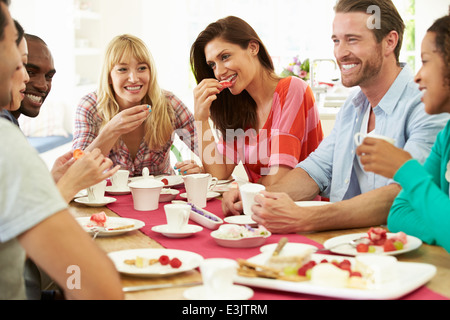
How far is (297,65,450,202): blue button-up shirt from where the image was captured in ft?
5.99

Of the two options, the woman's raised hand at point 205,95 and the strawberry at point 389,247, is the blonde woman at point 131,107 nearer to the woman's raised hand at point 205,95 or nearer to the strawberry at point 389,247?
the woman's raised hand at point 205,95

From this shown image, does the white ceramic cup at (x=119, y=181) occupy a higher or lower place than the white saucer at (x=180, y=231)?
lower

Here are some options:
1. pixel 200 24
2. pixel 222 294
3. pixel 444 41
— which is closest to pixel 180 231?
pixel 222 294

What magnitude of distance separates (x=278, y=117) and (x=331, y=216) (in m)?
1.10

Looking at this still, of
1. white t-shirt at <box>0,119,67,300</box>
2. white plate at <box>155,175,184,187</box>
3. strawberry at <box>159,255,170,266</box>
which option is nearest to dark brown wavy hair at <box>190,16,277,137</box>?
white plate at <box>155,175,184,187</box>

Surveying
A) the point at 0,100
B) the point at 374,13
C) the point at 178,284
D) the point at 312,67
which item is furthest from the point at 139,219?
the point at 312,67

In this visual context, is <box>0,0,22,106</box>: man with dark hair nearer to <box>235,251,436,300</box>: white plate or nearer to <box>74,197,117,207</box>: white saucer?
<box>235,251,436,300</box>: white plate

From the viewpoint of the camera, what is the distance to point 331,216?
165 centimetres

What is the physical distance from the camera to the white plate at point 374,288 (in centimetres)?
108

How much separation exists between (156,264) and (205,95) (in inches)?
59.6

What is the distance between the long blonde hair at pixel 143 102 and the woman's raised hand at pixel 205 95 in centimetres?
33

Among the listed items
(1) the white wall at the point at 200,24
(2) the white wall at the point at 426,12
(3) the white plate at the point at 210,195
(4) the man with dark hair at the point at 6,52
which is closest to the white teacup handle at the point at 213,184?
(3) the white plate at the point at 210,195

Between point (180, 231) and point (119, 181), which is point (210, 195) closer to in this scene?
point (119, 181)

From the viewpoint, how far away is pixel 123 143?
297 centimetres
